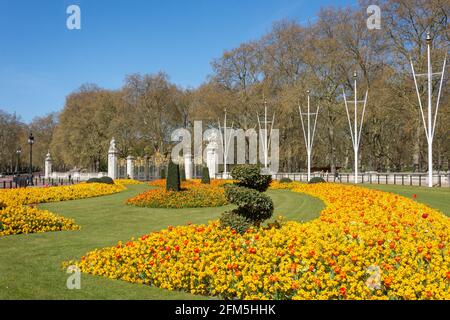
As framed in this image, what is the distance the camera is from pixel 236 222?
353 inches

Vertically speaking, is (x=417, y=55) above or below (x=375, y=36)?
below

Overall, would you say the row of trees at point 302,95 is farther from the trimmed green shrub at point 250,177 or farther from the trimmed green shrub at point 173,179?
the trimmed green shrub at point 250,177

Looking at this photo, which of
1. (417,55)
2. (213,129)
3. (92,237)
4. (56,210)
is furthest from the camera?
(213,129)

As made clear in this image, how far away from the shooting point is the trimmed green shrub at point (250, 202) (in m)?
8.86

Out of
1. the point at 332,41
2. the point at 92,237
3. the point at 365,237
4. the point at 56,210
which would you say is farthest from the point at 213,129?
the point at 365,237

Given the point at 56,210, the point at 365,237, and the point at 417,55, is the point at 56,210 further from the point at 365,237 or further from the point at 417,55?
the point at 417,55

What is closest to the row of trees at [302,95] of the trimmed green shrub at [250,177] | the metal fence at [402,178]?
the metal fence at [402,178]

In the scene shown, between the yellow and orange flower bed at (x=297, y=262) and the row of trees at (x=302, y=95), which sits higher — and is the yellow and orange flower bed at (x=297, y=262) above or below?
below

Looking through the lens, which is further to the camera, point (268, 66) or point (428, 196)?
point (268, 66)

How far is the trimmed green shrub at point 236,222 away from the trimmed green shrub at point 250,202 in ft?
0.50

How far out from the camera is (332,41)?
142 feet

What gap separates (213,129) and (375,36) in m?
23.1

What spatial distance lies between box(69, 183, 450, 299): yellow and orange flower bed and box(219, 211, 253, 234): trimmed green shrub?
0.62ft

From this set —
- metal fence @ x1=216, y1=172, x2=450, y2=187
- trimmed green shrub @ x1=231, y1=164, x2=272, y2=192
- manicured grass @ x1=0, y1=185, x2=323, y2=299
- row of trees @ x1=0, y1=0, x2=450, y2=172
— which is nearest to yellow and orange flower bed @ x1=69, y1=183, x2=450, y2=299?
manicured grass @ x1=0, y1=185, x2=323, y2=299
